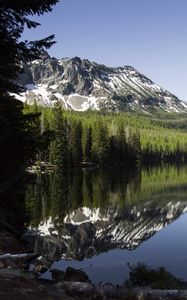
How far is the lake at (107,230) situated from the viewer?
2261 cm

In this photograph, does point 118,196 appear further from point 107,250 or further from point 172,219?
point 107,250

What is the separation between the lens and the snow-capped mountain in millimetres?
25242

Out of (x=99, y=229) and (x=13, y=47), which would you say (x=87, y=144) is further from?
(x=13, y=47)

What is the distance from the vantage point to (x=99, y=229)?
107 feet

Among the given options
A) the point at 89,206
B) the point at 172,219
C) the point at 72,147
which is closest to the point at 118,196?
the point at 89,206

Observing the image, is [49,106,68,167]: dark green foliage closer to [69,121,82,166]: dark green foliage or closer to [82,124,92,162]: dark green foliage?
[69,121,82,166]: dark green foliage

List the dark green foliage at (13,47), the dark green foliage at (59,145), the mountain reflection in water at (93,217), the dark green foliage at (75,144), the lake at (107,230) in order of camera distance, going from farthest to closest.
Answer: the dark green foliage at (75,144) → the dark green foliage at (59,145) → the mountain reflection in water at (93,217) → the lake at (107,230) → the dark green foliage at (13,47)

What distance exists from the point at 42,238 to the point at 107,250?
4.02 metres

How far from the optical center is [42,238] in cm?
2691

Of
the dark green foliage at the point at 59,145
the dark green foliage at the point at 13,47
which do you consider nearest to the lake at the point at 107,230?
the dark green foliage at the point at 13,47

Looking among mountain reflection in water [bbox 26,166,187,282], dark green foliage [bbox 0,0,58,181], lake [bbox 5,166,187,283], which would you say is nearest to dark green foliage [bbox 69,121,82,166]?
mountain reflection in water [bbox 26,166,187,282]

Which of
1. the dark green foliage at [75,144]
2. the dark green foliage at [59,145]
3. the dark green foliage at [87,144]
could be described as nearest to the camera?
the dark green foliage at [59,145]

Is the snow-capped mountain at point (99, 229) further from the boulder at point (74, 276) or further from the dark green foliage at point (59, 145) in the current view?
the dark green foliage at point (59, 145)

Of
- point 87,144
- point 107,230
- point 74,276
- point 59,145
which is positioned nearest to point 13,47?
point 74,276
